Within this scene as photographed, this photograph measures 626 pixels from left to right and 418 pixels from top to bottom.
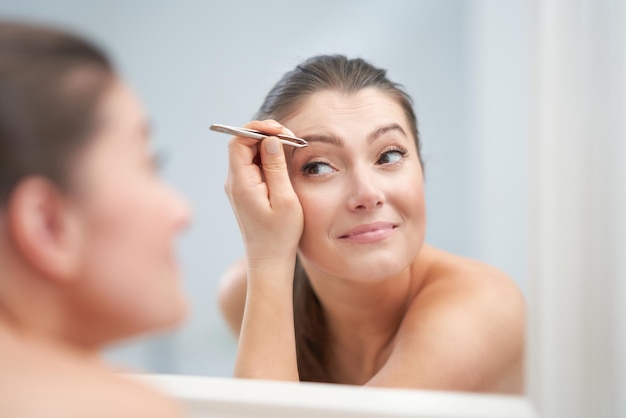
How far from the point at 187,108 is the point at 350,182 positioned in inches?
39.1

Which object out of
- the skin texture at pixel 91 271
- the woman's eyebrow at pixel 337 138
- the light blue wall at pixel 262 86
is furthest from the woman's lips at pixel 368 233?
the light blue wall at pixel 262 86

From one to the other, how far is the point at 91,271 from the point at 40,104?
0.35 ft

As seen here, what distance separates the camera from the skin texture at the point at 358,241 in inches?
30.0

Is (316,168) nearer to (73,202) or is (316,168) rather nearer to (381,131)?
(381,131)

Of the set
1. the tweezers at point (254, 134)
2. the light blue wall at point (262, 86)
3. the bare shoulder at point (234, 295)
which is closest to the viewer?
the tweezers at point (254, 134)

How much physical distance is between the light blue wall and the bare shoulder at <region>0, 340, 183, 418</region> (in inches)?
35.9

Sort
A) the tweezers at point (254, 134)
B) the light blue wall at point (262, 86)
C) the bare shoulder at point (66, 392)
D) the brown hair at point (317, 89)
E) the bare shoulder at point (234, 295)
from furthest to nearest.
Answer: the light blue wall at point (262, 86), the bare shoulder at point (234, 295), the brown hair at point (317, 89), the tweezers at point (254, 134), the bare shoulder at point (66, 392)

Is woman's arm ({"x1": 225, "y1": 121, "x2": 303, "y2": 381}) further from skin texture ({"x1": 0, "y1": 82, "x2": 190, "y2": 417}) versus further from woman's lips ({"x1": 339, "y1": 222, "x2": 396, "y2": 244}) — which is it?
skin texture ({"x1": 0, "y1": 82, "x2": 190, "y2": 417})

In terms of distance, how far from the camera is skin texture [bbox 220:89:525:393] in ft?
2.50

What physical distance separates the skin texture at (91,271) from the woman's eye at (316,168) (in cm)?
38

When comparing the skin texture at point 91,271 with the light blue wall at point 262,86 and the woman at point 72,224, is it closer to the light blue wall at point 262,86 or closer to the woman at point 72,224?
the woman at point 72,224

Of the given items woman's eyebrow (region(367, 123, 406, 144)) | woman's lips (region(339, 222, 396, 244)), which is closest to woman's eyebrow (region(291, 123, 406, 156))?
woman's eyebrow (region(367, 123, 406, 144))

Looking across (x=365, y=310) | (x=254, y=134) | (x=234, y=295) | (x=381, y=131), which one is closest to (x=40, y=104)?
(x=254, y=134)

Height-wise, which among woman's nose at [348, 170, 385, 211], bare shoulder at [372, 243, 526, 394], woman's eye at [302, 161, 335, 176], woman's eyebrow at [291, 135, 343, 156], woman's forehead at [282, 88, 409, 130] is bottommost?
bare shoulder at [372, 243, 526, 394]
